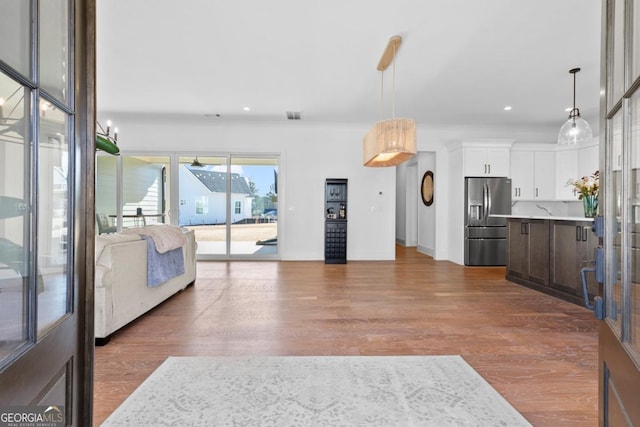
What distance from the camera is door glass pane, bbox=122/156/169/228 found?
19.9 feet

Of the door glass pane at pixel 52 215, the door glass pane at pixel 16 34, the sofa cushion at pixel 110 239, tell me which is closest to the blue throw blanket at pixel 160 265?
the sofa cushion at pixel 110 239

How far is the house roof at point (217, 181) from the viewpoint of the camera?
6.23 meters

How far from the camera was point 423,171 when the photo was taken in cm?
750

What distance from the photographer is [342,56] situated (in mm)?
3555

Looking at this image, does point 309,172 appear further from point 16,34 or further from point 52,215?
point 16,34

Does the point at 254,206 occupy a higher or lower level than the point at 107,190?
lower

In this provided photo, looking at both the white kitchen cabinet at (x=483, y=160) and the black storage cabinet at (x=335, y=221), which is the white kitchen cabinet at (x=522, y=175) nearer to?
the white kitchen cabinet at (x=483, y=160)

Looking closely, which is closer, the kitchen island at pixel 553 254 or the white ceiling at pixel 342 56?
the white ceiling at pixel 342 56

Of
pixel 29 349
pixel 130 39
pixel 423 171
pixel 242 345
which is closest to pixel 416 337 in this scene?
pixel 242 345

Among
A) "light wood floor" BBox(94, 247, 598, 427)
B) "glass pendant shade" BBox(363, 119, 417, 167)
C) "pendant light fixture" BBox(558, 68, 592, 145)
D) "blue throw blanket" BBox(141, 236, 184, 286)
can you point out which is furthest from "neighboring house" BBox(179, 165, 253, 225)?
"pendant light fixture" BBox(558, 68, 592, 145)

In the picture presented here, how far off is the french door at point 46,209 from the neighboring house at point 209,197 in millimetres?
5278

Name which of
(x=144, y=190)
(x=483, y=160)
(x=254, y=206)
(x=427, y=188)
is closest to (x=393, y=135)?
(x=483, y=160)

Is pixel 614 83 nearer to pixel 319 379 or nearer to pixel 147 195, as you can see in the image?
pixel 319 379

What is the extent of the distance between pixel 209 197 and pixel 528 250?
18.6 ft
